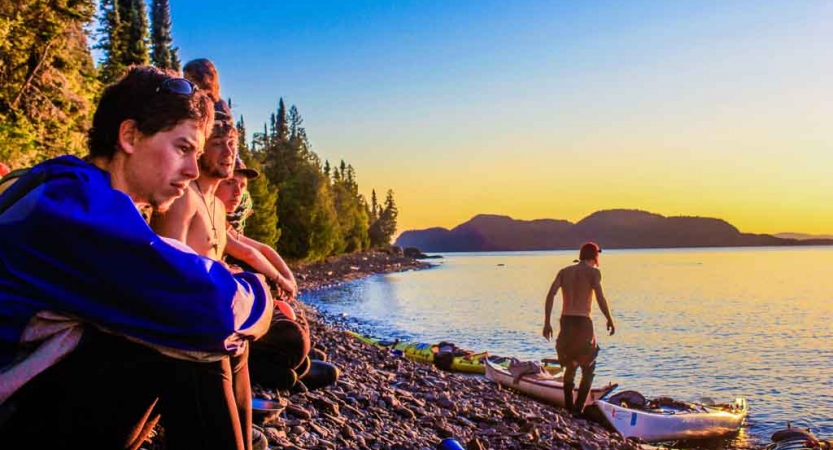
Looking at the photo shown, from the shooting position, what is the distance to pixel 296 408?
5.30 meters

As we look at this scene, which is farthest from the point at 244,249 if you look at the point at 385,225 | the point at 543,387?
the point at 385,225

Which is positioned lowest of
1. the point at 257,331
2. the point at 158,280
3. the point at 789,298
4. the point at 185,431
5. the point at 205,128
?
the point at 789,298

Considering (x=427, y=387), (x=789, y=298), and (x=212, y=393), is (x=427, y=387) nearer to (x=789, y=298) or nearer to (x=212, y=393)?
(x=212, y=393)

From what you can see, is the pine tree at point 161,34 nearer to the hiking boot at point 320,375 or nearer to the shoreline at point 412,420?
the shoreline at point 412,420

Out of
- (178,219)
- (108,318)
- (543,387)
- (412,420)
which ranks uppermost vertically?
(178,219)

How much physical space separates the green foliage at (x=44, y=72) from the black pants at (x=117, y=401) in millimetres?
14778

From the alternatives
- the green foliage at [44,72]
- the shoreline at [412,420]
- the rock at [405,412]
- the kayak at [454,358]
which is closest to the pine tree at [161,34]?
the green foliage at [44,72]

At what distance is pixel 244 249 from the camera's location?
420cm

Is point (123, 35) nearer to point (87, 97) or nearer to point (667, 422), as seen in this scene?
point (87, 97)

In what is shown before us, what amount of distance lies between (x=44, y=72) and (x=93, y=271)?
20.3 metres

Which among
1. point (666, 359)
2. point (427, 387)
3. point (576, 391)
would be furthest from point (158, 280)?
point (666, 359)

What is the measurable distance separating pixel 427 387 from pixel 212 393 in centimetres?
929

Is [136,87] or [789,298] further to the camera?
[789,298]

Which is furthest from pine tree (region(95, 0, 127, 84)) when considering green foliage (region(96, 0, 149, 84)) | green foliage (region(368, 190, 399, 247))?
green foliage (region(368, 190, 399, 247))
